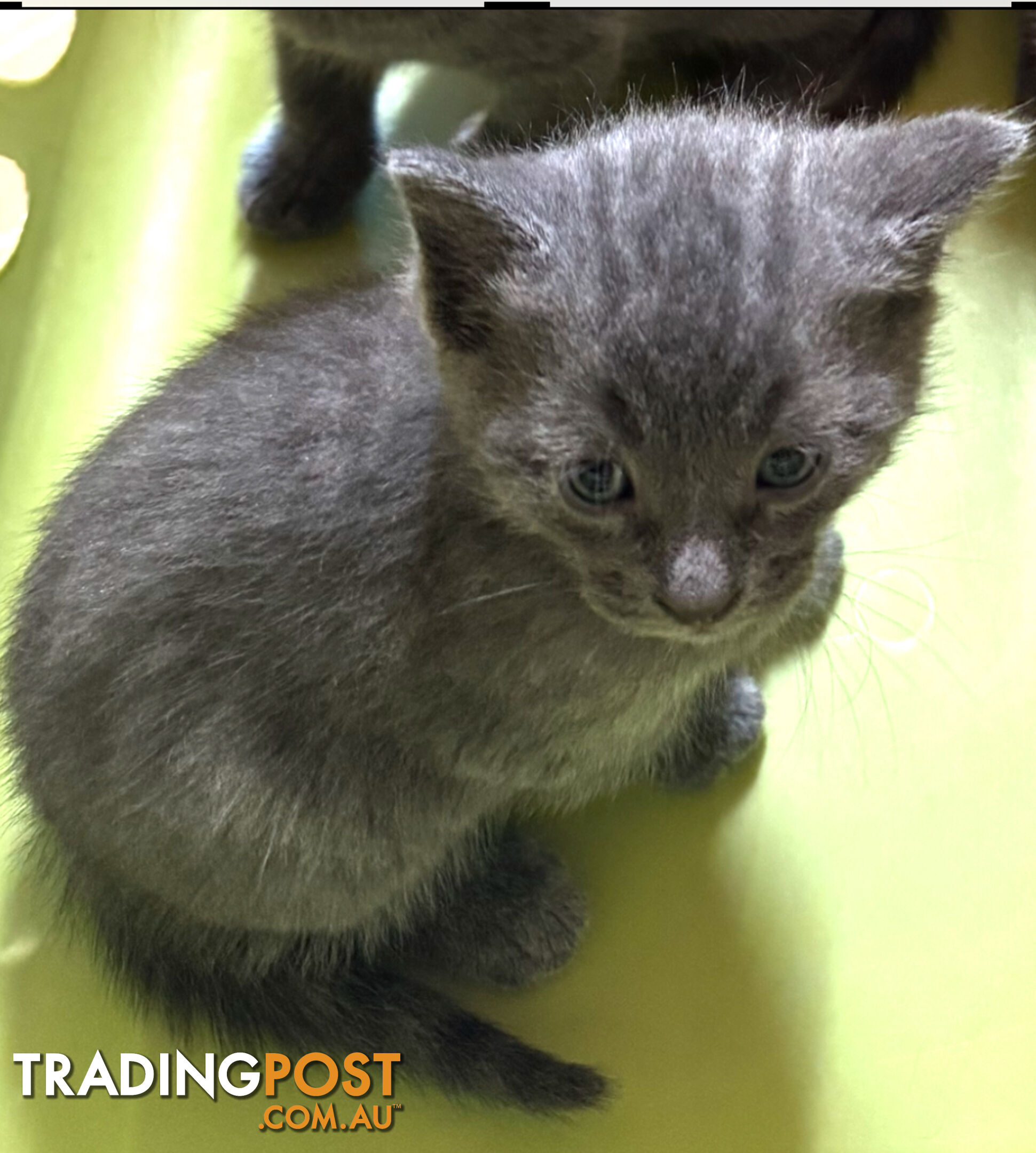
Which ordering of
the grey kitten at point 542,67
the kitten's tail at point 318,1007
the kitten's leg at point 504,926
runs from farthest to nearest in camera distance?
the grey kitten at point 542,67 → the kitten's leg at point 504,926 → the kitten's tail at point 318,1007

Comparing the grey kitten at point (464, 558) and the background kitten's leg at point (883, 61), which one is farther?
the background kitten's leg at point (883, 61)

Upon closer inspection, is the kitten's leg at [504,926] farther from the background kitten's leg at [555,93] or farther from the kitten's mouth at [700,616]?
the background kitten's leg at [555,93]

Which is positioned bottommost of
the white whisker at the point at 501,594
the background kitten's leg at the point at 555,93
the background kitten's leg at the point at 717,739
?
the background kitten's leg at the point at 717,739

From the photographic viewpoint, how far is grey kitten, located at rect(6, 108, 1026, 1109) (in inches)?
30.1

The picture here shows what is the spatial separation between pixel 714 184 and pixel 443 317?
200 millimetres

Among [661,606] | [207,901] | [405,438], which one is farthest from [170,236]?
[661,606]

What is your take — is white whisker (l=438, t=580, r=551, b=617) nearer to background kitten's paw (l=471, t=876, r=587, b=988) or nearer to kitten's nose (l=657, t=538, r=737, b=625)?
kitten's nose (l=657, t=538, r=737, b=625)

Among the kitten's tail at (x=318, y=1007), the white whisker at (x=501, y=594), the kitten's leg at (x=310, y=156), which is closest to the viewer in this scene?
the white whisker at (x=501, y=594)

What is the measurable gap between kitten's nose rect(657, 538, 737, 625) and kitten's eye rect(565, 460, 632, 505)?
6cm

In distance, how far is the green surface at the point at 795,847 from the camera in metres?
1.12

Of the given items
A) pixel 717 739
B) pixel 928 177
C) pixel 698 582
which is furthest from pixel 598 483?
pixel 717 739

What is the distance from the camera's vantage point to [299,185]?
1.54 m

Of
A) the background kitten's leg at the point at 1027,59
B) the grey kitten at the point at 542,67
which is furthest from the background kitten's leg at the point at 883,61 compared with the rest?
the background kitten's leg at the point at 1027,59

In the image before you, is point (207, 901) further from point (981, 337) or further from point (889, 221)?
point (981, 337)
